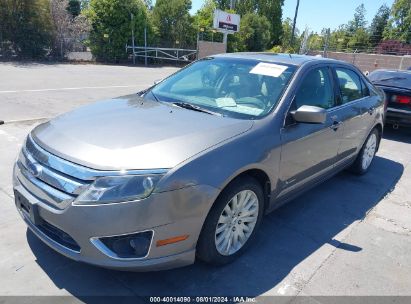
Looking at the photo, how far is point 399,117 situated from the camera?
7.70 metres

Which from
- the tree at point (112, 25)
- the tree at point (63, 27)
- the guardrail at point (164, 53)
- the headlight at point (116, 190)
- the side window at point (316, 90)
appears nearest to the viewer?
the headlight at point (116, 190)

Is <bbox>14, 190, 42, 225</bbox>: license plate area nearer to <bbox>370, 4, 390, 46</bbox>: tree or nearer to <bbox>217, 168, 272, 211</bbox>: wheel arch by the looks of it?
<bbox>217, 168, 272, 211</bbox>: wheel arch

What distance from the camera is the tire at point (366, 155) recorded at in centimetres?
525

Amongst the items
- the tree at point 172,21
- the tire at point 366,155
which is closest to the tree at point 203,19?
the tree at point 172,21

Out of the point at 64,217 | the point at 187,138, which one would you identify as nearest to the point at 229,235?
the point at 187,138

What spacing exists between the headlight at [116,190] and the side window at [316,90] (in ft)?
5.83

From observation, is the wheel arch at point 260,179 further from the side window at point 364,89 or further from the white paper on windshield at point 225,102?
the side window at point 364,89

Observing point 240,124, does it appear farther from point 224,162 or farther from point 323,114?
point 323,114

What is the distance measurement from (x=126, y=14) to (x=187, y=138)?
21.9 meters

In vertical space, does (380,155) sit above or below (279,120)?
below

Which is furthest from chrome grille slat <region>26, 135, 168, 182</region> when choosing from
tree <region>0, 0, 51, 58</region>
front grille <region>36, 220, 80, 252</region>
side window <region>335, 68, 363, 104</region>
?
tree <region>0, 0, 51, 58</region>

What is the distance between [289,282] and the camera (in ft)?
9.66

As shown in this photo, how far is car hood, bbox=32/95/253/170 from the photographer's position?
8.11 feet

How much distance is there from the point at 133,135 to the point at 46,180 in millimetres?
666
